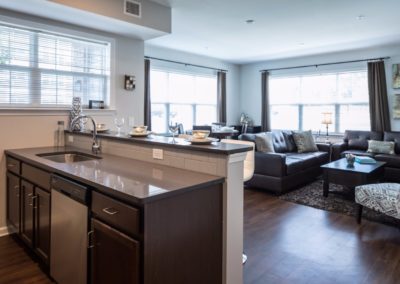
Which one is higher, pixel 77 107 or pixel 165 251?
pixel 77 107

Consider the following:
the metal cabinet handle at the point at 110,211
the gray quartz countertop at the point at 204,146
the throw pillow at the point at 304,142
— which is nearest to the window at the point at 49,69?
the gray quartz countertop at the point at 204,146

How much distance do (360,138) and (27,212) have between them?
248 inches

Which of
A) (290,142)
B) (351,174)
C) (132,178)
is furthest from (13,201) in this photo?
(290,142)

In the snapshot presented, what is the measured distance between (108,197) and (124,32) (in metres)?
3.00

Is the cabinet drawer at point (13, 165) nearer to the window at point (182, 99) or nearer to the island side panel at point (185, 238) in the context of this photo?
the island side panel at point (185, 238)

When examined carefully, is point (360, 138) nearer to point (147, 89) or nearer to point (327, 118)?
point (327, 118)

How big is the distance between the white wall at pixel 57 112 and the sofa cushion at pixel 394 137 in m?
4.96

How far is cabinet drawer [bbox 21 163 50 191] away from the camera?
2.36 metres

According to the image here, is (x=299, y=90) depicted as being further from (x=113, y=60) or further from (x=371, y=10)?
(x=113, y=60)

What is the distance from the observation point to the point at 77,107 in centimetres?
369

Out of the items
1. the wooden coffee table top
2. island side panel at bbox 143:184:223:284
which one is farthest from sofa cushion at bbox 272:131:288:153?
island side panel at bbox 143:184:223:284

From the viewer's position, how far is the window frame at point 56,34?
328 centimetres

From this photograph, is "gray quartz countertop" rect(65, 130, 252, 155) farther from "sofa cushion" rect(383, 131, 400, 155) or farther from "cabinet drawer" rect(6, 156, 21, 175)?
"sofa cushion" rect(383, 131, 400, 155)

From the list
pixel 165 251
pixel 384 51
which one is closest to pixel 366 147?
pixel 384 51
